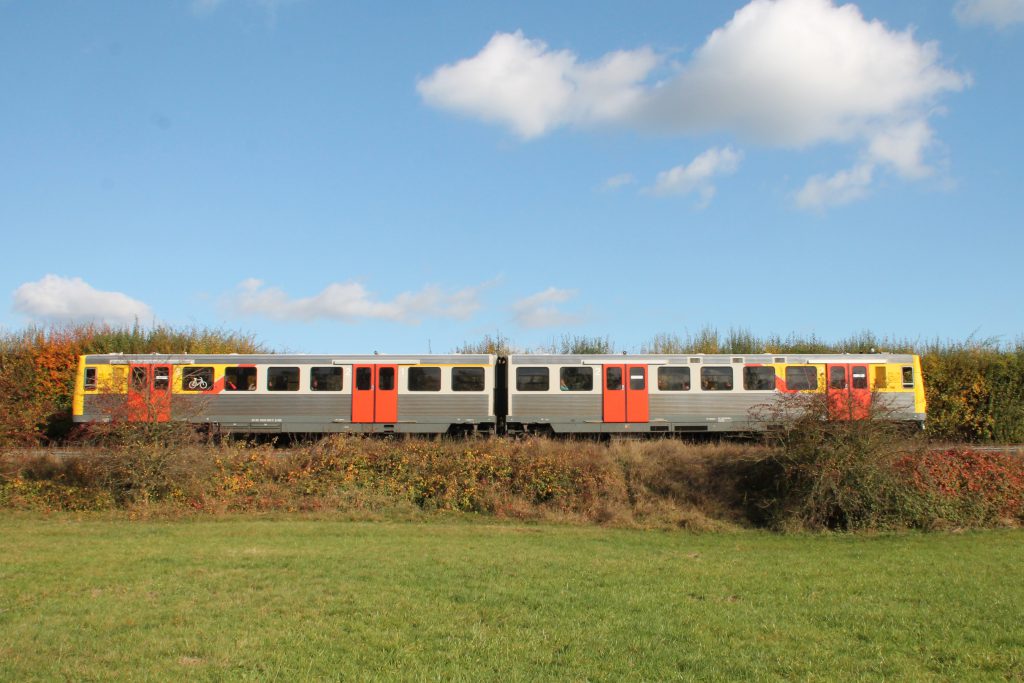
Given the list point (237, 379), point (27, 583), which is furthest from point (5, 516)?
point (237, 379)

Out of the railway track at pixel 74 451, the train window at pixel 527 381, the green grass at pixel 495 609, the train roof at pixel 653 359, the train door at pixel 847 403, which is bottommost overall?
the green grass at pixel 495 609

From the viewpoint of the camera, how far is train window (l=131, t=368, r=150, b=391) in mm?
17219

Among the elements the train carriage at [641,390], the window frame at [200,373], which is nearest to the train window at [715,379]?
the train carriage at [641,390]

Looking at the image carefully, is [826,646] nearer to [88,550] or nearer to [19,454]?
[88,550]

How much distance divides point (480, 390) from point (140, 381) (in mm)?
9903

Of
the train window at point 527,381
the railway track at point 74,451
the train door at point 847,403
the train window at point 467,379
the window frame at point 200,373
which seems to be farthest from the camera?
the window frame at point 200,373

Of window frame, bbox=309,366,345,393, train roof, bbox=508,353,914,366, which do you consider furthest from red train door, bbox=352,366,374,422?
train roof, bbox=508,353,914,366

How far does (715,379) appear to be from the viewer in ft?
80.7

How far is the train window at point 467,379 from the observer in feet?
80.0

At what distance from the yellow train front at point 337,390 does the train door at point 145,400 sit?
265 inches

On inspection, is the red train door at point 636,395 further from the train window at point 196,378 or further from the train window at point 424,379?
the train window at point 196,378

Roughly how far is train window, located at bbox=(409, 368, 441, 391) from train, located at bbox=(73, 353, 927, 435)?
0.03 metres

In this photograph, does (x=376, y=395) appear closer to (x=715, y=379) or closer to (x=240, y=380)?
(x=240, y=380)

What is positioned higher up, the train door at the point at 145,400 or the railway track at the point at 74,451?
the train door at the point at 145,400
